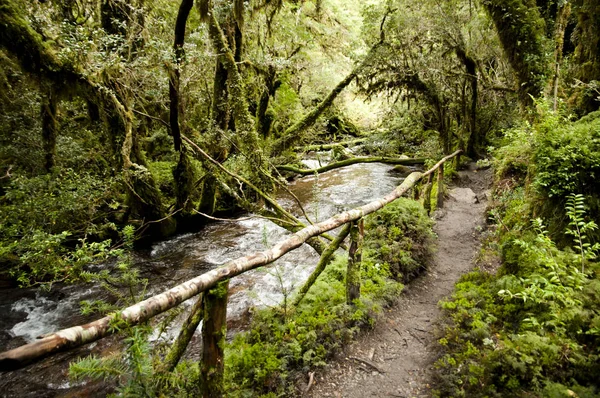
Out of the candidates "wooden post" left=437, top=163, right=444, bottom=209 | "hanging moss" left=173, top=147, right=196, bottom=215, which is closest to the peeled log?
"hanging moss" left=173, top=147, right=196, bottom=215

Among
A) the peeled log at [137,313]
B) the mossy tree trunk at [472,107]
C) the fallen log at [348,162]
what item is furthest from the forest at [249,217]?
the fallen log at [348,162]

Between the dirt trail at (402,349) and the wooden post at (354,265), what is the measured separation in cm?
58

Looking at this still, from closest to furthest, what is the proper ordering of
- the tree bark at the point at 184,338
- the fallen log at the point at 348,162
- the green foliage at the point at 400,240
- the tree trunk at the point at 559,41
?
the tree bark at the point at 184,338 < the green foliage at the point at 400,240 < the tree trunk at the point at 559,41 < the fallen log at the point at 348,162

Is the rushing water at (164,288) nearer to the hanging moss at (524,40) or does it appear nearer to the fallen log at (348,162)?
the fallen log at (348,162)

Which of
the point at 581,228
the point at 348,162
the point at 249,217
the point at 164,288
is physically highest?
the point at 581,228

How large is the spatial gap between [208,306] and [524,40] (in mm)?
10219

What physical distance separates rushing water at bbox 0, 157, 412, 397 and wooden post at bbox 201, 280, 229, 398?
1011 mm

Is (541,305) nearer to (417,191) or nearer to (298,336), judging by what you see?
(298,336)

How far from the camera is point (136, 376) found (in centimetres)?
213

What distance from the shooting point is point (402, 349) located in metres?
4.08

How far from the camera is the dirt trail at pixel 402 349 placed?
3.48m

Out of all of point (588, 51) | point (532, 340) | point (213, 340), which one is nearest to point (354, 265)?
point (532, 340)

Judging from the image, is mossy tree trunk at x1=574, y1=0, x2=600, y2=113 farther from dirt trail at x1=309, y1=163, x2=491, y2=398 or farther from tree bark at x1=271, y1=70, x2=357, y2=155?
tree bark at x1=271, y1=70, x2=357, y2=155

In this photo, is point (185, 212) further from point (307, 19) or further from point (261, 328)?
point (307, 19)
